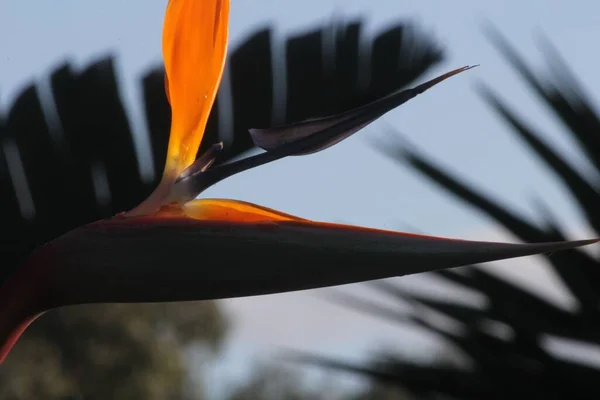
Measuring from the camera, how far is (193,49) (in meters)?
0.62

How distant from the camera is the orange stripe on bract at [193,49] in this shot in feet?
2.02

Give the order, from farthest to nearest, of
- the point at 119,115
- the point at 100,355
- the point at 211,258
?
the point at 100,355
the point at 119,115
the point at 211,258

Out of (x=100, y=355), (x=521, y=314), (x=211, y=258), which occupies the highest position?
(x=211, y=258)

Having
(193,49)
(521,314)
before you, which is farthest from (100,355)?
(193,49)

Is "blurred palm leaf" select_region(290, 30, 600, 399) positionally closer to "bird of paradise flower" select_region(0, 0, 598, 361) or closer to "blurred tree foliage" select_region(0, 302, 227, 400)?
"bird of paradise flower" select_region(0, 0, 598, 361)

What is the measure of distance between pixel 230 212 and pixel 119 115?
1028 mm

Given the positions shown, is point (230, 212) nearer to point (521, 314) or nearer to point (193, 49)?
point (193, 49)

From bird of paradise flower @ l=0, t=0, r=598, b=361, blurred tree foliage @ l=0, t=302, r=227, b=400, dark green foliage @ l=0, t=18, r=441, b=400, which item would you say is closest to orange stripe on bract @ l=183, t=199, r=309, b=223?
bird of paradise flower @ l=0, t=0, r=598, b=361

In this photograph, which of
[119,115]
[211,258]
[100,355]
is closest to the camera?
[211,258]

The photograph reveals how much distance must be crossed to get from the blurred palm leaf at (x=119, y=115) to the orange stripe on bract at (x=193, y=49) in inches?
34.0

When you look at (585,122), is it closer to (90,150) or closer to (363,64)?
(363,64)

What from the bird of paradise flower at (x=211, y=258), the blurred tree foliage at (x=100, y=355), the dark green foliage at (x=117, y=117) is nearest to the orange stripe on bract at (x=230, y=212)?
the bird of paradise flower at (x=211, y=258)

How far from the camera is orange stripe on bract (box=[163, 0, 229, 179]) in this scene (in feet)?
2.02

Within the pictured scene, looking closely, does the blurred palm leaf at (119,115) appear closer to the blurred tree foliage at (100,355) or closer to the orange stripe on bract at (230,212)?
the orange stripe on bract at (230,212)
